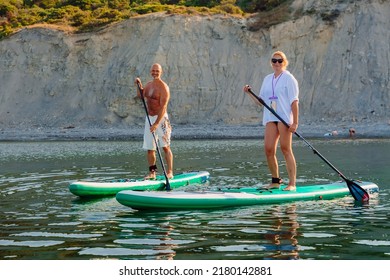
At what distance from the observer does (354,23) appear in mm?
41156

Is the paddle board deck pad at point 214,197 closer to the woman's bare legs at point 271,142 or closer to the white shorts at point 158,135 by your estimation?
the woman's bare legs at point 271,142

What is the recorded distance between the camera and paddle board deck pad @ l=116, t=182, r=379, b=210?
32.4 ft

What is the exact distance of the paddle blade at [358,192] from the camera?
35.3 ft

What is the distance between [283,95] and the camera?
35.7 feet

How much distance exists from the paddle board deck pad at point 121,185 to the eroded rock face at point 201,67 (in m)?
25.1

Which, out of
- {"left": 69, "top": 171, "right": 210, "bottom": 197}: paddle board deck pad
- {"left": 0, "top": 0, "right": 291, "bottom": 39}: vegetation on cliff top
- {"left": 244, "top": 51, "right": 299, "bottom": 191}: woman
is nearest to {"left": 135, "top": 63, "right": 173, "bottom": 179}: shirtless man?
{"left": 69, "top": 171, "right": 210, "bottom": 197}: paddle board deck pad

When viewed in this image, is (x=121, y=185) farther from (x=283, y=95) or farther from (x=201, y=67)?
(x=201, y=67)

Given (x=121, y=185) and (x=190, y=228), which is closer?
(x=190, y=228)

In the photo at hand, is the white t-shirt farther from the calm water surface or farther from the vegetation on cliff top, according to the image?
the vegetation on cliff top

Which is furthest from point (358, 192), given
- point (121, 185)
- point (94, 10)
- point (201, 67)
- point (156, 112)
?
point (94, 10)

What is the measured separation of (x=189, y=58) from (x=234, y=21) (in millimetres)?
3488

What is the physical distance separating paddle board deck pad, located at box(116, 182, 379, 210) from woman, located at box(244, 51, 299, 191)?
0.30 m

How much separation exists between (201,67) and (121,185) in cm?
3081
